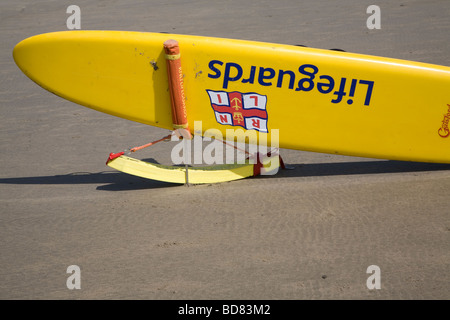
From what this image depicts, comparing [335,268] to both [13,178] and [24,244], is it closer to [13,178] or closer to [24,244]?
[24,244]

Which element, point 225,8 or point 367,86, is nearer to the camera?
point 367,86

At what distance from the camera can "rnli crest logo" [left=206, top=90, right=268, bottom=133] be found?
4.71 metres

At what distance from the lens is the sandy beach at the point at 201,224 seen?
11.0 ft

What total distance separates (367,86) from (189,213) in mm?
1734

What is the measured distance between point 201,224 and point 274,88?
133 centimetres

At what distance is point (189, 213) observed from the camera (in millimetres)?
4207
